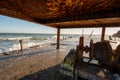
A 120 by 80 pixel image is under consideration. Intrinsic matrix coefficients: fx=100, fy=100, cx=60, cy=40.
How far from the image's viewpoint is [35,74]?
5.74 metres

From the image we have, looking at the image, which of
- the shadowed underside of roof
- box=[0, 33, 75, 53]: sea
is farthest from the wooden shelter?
box=[0, 33, 75, 53]: sea

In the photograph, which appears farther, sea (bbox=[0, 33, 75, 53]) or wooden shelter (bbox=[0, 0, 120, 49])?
sea (bbox=[0, 33, 75, 53])

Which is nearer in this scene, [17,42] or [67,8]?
[67,8]

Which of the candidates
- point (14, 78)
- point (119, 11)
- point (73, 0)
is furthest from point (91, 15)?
point (14, 78)

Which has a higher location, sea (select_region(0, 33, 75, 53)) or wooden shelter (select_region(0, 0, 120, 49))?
wooden shelter (select_region(0, 0, 120, 49))

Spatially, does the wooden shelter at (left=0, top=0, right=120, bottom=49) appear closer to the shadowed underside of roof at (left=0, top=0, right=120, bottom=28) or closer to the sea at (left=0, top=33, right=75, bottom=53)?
the shadowed underside of roof at (left=0, top=0, right=120, bottom=28)

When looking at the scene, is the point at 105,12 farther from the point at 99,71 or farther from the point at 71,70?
the point at 71,70

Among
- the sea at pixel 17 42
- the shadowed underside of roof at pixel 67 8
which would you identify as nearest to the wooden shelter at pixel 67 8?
the shadowed underside of roof at pixel 67 8

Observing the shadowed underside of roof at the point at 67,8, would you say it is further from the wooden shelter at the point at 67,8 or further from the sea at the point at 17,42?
the sea at the point at 17,42

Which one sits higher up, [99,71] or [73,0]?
[73,0]

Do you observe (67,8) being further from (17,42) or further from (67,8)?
(17,42)

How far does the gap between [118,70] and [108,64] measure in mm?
432

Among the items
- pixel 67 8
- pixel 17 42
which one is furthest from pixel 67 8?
pixel 17 42

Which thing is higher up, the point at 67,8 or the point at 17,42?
the point at 67,8
